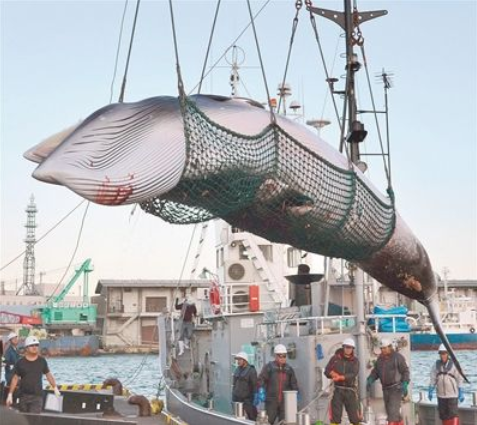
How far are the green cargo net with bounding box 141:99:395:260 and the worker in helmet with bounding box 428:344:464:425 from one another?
155 inches

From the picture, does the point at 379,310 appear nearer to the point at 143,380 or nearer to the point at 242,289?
the point at 242,289

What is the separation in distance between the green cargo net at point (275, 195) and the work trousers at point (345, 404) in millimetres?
3049

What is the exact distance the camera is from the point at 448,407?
469 inches

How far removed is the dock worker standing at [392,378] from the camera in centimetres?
1115

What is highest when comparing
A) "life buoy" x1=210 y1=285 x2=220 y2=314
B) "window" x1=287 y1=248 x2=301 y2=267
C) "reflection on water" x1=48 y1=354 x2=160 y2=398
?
"window" x1=287 y1=248 x2=301 y2=267

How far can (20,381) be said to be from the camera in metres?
10.1

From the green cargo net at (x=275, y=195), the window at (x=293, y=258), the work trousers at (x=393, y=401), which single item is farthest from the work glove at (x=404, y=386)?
the window at (x=293, y=258)

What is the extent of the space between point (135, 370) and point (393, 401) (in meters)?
42.7

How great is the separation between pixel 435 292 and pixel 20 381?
491 centimetres

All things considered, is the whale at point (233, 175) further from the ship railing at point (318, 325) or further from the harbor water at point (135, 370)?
the harbor water at point (135, 370)

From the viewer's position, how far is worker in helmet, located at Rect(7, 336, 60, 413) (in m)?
10.0

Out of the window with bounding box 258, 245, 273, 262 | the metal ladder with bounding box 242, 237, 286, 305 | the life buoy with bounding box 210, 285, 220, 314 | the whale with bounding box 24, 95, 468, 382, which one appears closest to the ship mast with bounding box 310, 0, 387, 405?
the whale with bounding box 24, 95, 468, 382

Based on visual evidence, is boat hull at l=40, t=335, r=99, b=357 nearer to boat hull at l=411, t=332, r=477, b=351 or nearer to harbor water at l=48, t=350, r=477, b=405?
harbor water at l=48, t=350, r=477, b=405

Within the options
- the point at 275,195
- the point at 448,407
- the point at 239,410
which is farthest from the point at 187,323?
the point at 275,195
